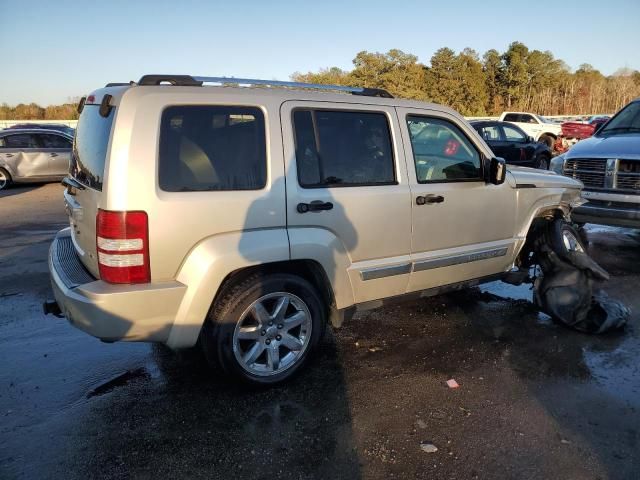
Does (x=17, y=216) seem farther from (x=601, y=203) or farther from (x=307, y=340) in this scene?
(x=601, y=203)

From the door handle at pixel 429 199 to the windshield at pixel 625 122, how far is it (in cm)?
527

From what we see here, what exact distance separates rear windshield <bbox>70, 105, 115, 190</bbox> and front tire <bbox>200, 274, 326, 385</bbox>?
1088 mm

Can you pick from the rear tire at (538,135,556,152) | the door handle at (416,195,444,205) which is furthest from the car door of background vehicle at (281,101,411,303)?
the rear tire at (538,135,556,152)

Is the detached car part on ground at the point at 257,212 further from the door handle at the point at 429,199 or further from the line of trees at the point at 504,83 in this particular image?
the line of trees at the point at 504,83

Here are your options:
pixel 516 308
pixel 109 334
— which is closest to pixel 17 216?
pixel 109 334

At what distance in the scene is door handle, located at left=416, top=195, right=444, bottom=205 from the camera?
3.63 metres

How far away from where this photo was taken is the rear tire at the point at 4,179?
43.9 feet

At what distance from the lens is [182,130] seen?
2801 millimetres

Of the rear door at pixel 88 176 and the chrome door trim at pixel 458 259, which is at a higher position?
the rear door at pixel 88 176

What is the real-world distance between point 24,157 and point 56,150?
84 cm

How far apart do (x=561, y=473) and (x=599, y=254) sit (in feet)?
16.6

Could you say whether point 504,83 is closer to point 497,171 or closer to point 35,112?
point 35,112

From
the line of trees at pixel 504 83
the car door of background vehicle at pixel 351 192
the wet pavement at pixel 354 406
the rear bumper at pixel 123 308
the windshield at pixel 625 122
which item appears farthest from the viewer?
the line of trees at pixel 504 83

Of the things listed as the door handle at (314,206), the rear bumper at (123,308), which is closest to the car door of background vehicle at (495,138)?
the door handle at (314,206)
